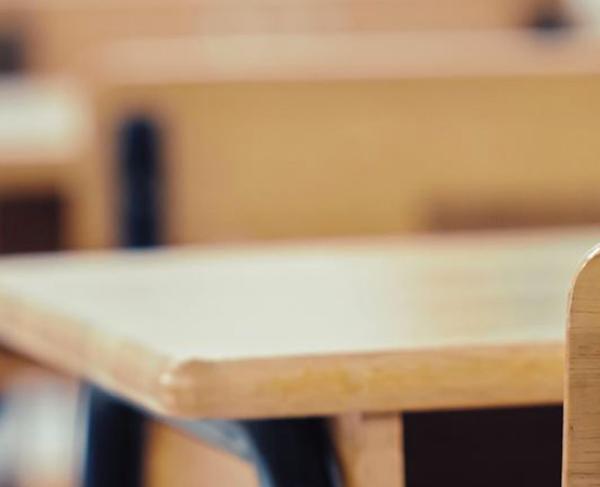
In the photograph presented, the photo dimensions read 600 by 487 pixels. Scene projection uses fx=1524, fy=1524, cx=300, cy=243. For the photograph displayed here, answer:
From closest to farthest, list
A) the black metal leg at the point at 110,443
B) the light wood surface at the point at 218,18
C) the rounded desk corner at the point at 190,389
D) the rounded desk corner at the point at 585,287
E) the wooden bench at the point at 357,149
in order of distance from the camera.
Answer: the rounded desk corner at the point at 585,287 < the rounded desk corner at the point at 190,389 < the black metal leg at the point at 110,443 < the wooden bench at the point at 357,149 < the light wood surface at the point at 218,18

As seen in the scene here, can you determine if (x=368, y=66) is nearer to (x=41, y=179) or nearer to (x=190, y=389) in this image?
(x=41, y=179)

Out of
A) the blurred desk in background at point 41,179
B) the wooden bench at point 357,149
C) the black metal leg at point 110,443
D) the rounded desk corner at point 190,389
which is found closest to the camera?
the rounded desk corner at point 190,389

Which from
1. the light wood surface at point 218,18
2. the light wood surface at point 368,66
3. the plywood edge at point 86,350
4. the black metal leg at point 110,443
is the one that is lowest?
the black metal leg at point 110,443

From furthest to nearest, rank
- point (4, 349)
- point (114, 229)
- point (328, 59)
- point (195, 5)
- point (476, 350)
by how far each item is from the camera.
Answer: point (195, 5) → point (328, 59) → point (114, 229) → point (4, 349) → point (476, 350)

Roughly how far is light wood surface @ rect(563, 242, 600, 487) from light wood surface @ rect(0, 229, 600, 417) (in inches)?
7.4

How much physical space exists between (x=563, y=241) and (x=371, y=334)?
457 mm

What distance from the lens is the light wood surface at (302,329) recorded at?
25.2 inches

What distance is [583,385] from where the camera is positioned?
1.51 ft

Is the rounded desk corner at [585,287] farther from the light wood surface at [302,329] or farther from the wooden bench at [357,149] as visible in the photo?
the wooden bench at [357,149]

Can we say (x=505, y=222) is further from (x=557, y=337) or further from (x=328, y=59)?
(x=557, y=337)

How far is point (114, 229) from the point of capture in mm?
2154

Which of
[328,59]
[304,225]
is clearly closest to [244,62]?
[328,59]

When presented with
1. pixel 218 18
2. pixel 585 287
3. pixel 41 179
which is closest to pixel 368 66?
pixel 41 179

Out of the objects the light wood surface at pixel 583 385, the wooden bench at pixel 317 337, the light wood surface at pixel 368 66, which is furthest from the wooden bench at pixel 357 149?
the light wood surface at pixel 583 385
